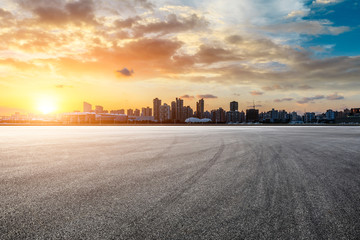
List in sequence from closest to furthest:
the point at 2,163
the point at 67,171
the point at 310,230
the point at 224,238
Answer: the point at 224,238 < the point at 310,230 < the point at 67,171 < the point at 2,163

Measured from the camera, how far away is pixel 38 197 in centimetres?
509

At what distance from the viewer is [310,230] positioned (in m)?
3.56

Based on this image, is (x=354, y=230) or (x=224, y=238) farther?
(x=354, y=230)

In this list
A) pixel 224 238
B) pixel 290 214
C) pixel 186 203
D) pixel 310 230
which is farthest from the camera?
pixel 186 203

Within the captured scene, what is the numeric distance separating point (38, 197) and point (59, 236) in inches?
82.9

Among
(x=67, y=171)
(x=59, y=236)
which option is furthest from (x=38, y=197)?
(x=67, y=171)

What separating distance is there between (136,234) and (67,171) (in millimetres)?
5179

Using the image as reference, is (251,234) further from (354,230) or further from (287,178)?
(287,178)

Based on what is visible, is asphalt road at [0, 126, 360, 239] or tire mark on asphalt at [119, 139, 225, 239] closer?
tire mark on asphalt at [119, 139, 225, 239]

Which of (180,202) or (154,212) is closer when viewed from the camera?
(154,212)

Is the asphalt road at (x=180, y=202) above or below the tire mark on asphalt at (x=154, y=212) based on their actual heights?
below

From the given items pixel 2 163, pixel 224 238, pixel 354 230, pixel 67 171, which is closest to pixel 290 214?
pixel 354 230

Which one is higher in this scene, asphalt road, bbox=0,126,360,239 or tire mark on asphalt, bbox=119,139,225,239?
tire mark on asphalt, bbox=119,139,225,239

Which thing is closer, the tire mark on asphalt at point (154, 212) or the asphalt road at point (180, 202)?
the tire mark on asphalt at point (154, 212)
